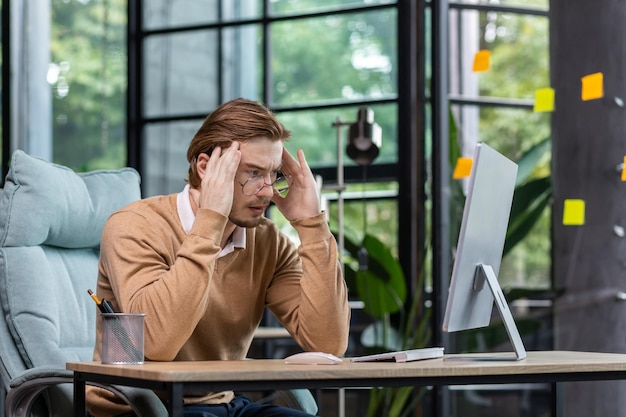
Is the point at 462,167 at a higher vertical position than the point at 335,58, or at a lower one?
lower

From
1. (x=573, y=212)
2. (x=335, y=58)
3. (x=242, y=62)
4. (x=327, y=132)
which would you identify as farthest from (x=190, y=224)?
(x=242, y=62)

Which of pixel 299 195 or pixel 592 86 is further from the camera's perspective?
pixel 592 86

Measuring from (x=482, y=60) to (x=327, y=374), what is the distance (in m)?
2.52

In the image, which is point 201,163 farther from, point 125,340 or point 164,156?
point 164,156

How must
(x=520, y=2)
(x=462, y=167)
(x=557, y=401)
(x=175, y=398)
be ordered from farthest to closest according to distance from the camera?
(x=462, y=167), (x=520, y=2), (x=557, y=401), (x=175, y=398)

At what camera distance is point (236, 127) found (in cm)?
203

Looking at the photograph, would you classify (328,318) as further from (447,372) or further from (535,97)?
(535,97)

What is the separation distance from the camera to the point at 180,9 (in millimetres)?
5250

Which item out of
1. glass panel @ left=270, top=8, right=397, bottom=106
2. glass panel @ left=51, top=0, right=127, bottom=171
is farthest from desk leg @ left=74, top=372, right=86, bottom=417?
glass panel @ left=51, top=0, right=127, bottom=171

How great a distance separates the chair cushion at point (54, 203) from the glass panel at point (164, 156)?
2.64m

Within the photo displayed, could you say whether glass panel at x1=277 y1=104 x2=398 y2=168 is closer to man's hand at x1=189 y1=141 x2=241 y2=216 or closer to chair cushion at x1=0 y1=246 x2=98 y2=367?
chair cushion at x1=0 y1=246 x2=98 y2=367

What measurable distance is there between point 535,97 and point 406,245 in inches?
36.0

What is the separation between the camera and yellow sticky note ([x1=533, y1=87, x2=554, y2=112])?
3.60 metres

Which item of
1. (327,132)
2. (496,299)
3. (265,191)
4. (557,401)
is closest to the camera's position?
(496,299)
